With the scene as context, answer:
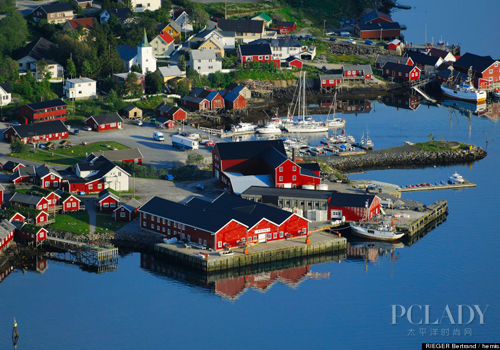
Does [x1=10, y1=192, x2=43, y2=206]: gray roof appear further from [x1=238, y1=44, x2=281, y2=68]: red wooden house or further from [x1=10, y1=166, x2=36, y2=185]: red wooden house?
[x1=238, y1=44, x2=281, y2=68]: red wooden house

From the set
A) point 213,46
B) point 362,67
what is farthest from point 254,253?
point 362,67

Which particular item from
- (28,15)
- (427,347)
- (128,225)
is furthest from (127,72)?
(427,347)

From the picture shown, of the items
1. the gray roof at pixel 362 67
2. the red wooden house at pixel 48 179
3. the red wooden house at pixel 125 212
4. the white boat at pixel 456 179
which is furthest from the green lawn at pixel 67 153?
the gray roof at pixel 362 67

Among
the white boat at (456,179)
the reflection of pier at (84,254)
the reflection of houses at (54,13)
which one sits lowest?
the reflection of pier at (84,254)

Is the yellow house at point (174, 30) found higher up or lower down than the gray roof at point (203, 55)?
higher up

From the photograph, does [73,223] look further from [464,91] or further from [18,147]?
[464,91]

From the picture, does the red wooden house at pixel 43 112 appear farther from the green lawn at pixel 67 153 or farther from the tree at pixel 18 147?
A: the tree at pixel 18 147

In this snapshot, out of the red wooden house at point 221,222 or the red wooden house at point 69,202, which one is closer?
the red wooden house at point 221,222
